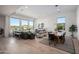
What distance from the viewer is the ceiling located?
2493mm

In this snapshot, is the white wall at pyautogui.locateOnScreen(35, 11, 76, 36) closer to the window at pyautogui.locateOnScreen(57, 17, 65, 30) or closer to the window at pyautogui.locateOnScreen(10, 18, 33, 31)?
the window at pyautogui.locateOnScreen(57, 17, 65, 30)

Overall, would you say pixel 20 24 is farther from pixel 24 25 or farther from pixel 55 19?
pixel 55 19

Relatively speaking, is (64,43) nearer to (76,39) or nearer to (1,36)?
(76,39)

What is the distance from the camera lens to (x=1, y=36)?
8.48ft

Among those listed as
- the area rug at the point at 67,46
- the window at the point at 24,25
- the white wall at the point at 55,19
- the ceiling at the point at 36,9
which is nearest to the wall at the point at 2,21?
the ceiling at the point at 36,9

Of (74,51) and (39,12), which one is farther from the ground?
(39,12)

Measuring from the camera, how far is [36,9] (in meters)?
2.58

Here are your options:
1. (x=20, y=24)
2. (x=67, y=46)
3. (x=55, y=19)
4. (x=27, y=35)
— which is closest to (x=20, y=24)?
(x=20, y=24)

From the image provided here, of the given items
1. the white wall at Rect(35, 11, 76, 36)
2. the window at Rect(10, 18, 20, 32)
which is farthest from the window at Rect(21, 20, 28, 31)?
the white wall at Rect(35, 11, 76, 36)

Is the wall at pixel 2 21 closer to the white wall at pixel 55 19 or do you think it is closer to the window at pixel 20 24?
the window at pixel 20 24
